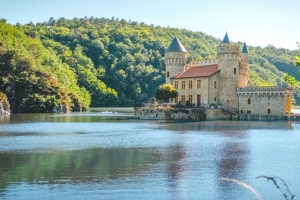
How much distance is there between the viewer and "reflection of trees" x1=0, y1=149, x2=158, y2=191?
2036 cm

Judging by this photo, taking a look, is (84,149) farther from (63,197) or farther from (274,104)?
(274,104)

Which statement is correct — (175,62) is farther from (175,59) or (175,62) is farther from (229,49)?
(229,49)

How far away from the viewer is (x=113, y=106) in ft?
428

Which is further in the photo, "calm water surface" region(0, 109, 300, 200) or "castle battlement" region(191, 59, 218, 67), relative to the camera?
"castle battlement" region(191, 59, 218, 67)

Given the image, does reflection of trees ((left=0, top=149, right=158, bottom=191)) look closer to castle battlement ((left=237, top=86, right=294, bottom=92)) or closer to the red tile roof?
castle battlement ((left=237, top=86, right=294, bottom=92))

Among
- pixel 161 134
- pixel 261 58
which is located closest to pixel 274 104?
pixel 161 134

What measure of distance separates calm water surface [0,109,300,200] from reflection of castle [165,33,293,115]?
80.9 feet

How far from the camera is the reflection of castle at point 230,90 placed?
62.8 m

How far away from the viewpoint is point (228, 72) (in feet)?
214

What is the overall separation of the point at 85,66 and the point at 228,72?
260ft

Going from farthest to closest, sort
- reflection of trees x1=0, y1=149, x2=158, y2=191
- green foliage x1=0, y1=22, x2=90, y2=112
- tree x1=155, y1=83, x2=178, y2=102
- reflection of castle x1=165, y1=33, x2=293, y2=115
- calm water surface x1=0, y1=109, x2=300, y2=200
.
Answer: green foliage x1=0, y1=22, x2=90, y2=112 < tree x1=155, y1=83, x2=178, y2=102 < reflection of castle x1=165, y1=33, x2=293, y2=115 < reflection of trees x1=0, y1=149, x2=158, y2=191 < calm water surface x1=0, y1=109, x2=300, y2=200

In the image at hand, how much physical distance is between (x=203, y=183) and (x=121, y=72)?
11626 centimetres

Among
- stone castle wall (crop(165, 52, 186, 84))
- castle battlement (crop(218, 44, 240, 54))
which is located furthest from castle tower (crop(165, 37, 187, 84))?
castle battlement (crop(218, 44, 240, 54))

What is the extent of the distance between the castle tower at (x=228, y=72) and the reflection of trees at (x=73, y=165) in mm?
38170
